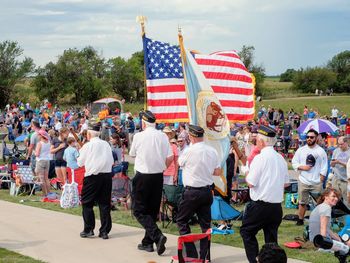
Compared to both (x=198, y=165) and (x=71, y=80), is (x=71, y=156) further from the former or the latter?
(x=71, y=80)

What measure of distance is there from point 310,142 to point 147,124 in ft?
10.2

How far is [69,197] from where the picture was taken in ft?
39.4

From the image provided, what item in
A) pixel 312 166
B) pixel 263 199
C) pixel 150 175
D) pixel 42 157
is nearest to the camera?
pixel 263 199

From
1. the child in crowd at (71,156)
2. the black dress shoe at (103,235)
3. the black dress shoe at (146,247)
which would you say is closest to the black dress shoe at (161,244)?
the black dress shoe at (146,247)

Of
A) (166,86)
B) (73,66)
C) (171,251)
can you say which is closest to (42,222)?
(171,251)

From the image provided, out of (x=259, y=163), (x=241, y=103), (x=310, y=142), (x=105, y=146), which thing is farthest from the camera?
(x=241, y=103)

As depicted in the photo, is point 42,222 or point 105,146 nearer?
point 105,146

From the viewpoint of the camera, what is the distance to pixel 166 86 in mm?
13383

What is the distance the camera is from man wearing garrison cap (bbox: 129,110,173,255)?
7914mm

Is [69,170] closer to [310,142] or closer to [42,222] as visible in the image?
[42,222]

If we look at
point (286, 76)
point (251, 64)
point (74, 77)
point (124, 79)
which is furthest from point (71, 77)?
point (286, 76)

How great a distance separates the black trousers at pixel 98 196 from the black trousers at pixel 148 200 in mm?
866

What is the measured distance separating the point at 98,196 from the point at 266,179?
3.18m

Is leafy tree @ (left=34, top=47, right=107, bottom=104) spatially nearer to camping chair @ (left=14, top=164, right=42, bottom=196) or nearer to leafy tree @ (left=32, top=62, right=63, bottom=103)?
leafy tree @ (left=32, top=62, right=63, bottom=103)
